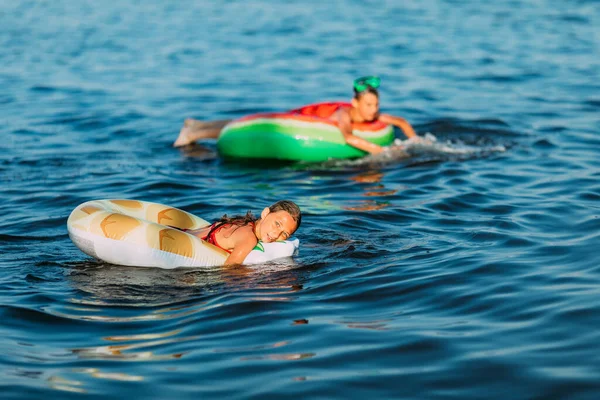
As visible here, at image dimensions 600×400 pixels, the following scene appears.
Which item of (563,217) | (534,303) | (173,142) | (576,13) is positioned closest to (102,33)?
(173,142)

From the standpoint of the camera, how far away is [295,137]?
1129cm

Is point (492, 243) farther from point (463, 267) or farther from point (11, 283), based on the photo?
point (11, 283)

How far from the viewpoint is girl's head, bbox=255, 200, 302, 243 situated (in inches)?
280

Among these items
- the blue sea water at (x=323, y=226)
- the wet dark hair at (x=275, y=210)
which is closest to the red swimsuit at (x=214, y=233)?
the wet dark hair at (x=275, y=210)

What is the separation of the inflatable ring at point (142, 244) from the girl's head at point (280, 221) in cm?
9

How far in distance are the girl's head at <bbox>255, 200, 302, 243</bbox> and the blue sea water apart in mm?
288

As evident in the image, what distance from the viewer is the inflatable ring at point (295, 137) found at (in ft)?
36.9

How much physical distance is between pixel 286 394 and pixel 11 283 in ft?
9.32

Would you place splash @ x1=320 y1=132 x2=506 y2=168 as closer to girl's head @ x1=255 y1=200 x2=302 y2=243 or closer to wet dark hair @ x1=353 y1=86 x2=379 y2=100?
wet dark hair @ x1=353 y1=86 x2=379 y2=100

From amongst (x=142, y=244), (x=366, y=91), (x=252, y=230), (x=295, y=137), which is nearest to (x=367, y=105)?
(x=366, y=91)

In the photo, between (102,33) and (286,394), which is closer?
(286,394)

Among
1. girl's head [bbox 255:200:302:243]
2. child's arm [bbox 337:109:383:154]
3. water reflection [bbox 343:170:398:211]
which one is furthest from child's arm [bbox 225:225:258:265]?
child's arm [bbox 337:109:383:154]

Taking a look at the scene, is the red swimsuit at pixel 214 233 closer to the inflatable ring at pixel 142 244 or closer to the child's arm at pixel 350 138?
the inflatable ring at pixel 142 244

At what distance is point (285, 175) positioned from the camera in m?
10.8
